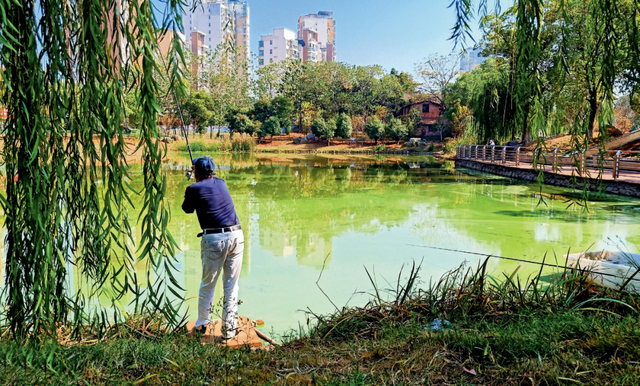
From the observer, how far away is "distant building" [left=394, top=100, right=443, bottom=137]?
146 feet

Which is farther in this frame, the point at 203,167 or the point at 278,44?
the point at 278,44

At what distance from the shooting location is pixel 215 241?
328 cm

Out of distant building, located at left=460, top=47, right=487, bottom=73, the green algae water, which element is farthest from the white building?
the green algae water

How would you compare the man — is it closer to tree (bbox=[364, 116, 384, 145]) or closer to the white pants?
the white pants

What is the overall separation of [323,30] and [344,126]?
82.0 meters

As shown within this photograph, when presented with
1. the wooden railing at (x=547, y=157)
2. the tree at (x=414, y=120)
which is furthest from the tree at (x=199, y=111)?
the wooden railing at (x=547, y=157)

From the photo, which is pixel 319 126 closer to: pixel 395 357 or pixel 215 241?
pixel 215 241

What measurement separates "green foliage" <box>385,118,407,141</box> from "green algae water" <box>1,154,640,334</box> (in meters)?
27.0

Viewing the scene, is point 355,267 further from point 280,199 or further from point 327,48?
point 327,48

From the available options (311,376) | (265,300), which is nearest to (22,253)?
(311,376)

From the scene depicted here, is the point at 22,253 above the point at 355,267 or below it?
above

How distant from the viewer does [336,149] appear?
41.0 m

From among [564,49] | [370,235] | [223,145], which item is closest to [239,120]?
[223,145]

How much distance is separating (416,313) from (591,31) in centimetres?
202
